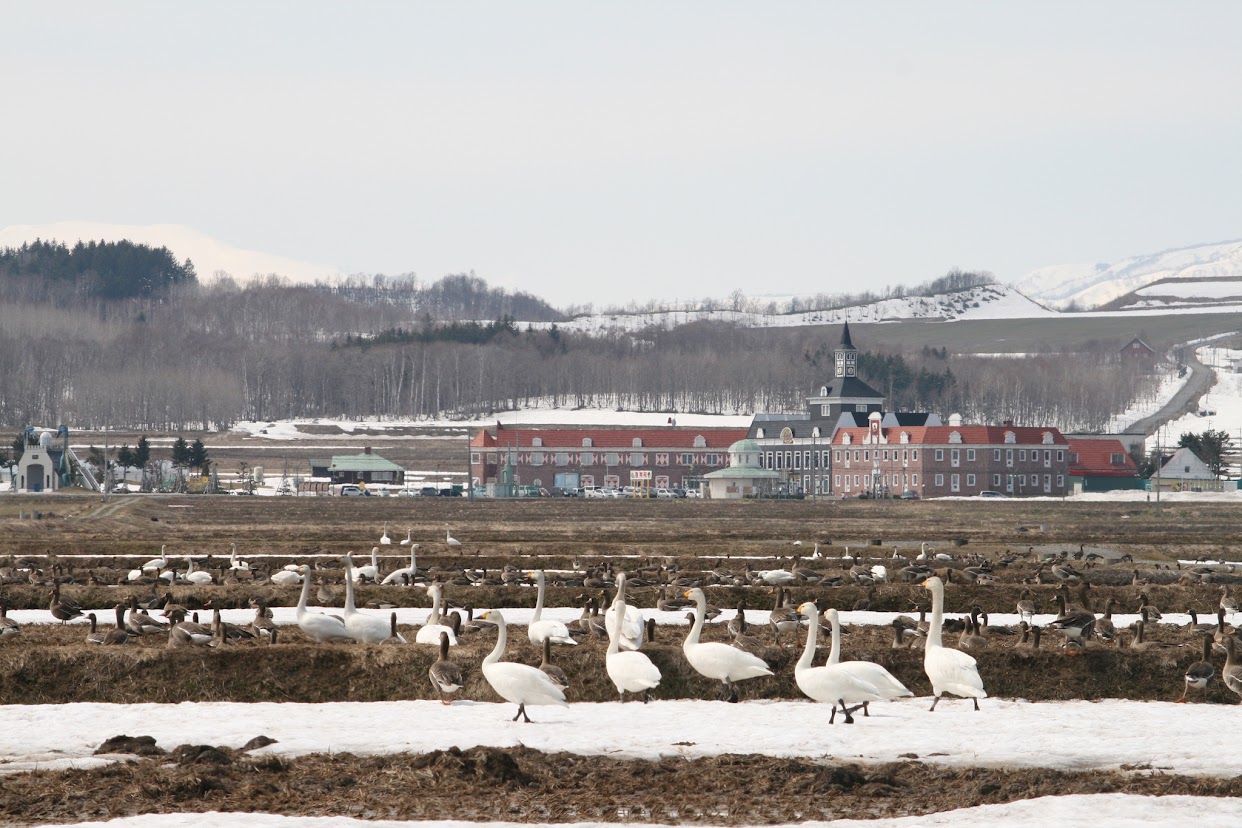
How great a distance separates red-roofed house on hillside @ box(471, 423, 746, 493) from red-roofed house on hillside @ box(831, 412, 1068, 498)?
21.6 meters

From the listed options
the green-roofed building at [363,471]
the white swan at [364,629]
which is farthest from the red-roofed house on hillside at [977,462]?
the white swan at [364,629]

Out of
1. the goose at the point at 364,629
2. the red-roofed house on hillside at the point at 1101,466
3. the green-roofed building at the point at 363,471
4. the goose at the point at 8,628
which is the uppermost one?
the goose at the point at 364,629

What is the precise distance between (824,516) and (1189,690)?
240 ft

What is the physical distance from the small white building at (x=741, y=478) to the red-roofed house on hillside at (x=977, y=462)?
9.46m

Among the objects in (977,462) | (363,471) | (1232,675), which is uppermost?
(1232,675)

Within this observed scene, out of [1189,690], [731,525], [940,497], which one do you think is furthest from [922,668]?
[940,497]

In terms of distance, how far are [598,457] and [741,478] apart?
18848 mm

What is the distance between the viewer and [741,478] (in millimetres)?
140875

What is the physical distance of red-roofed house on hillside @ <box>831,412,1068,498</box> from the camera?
447 feet

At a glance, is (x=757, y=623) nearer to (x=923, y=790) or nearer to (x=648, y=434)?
(x=923, y=790)

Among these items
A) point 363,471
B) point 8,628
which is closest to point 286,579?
point 8,628

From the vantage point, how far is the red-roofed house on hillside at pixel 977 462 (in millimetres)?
136375

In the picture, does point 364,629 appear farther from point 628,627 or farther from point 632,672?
point 632,672

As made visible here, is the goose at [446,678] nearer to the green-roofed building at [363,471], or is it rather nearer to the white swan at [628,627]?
the white swan at [628,627]
